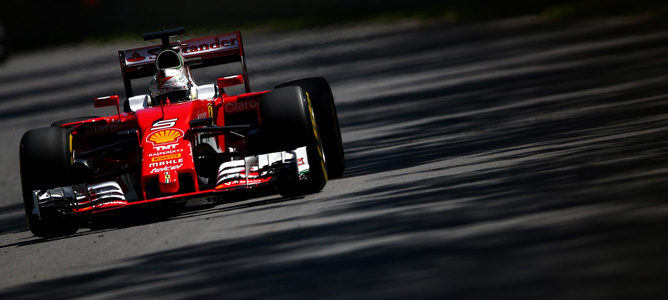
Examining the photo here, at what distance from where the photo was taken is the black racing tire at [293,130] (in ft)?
30.3

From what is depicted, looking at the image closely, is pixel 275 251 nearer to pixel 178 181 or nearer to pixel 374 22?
pixel 178 181

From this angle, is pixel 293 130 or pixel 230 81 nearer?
pixel 293 130

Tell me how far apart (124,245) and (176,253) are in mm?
847

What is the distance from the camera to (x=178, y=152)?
30.0ft

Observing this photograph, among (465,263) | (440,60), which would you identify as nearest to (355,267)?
(465,263)

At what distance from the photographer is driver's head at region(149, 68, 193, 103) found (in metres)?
10.6

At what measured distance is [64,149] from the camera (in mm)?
9312

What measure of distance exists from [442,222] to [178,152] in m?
2.83

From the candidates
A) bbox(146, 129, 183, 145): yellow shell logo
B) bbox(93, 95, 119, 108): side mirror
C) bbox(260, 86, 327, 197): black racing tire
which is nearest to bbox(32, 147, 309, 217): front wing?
bbox(260, 86, 327, 197): black racing tire

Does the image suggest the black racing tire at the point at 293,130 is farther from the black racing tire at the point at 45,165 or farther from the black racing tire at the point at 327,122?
the black racing tire at the point at 45,165

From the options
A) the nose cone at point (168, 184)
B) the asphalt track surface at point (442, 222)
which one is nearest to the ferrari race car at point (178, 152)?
the nose cone at point (168, 184)

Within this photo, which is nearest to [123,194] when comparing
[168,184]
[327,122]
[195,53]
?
[168,184]

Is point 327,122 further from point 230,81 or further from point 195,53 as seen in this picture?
point 195,53

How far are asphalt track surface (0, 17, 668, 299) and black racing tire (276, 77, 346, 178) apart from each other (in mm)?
167
